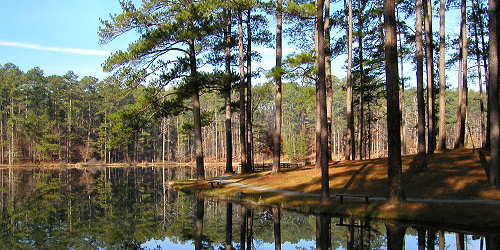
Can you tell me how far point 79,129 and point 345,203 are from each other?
83.3 meters

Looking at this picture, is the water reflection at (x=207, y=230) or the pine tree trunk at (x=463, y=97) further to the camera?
the pine tree trunk at (x=463, y=97)

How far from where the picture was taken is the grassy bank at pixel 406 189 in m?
13.0

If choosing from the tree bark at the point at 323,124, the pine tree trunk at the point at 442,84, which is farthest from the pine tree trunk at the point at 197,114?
the pine tree trunk at the point at 442,84

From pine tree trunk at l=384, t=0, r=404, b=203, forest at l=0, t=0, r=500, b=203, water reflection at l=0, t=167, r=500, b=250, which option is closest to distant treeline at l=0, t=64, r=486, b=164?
forest at l=0, t=0, r=500, b=203

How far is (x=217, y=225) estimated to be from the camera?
14.5 metres

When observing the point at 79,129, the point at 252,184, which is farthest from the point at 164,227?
the point at 79,129

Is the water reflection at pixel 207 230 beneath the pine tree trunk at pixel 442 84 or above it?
beneath

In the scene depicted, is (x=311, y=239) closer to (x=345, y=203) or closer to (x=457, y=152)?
(x=345, y=203)

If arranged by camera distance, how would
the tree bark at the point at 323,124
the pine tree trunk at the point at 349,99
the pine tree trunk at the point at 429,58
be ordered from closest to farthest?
1. the tree bark at the point at 323,124
2. the pine tree trunk at the point at 429,58
3. the pine tree trunk at the point at 349,99

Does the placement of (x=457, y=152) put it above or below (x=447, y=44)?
below

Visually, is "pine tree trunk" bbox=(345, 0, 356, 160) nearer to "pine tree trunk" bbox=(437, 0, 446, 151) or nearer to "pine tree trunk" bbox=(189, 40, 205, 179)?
"pine tree trunk" bbox=(437, 0, 446, 151)

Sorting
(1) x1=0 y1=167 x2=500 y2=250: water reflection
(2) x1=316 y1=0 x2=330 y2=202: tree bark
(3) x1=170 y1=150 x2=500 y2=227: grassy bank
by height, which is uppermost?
(2) x1=316 y1=0 x2=330 y2=202: tree bark

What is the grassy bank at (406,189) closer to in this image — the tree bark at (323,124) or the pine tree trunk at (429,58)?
the tree bark at (323,124)

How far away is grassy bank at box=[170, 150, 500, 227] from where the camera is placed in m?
13.0
